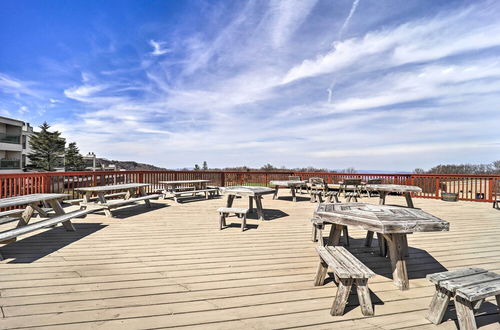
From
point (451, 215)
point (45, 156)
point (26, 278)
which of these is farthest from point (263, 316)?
point (45, 156)

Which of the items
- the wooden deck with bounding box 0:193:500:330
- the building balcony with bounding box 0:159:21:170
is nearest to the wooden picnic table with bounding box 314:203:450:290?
the wooden deck with bounding box 0:193:500:330

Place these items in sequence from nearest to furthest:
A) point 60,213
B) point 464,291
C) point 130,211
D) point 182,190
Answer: point 464,291 → point 60,213 → point 130,211 → point 182,190

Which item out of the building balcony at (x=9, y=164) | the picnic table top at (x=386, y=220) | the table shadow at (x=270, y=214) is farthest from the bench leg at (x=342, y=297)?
the building balcony at (x=9, y=164)

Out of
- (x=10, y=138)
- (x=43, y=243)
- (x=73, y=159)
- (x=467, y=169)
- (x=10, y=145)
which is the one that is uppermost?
(x=10, y=138)

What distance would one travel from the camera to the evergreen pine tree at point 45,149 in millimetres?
37156

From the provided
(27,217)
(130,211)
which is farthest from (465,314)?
(130,211)

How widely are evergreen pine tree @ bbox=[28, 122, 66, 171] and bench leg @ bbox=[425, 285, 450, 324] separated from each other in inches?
1925

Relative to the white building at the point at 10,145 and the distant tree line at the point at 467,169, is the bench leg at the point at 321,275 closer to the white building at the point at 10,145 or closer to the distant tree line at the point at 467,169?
the distant tree line at the point at 467,169

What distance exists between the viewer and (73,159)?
1745 inches

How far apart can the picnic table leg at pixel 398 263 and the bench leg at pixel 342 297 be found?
0.96 metres

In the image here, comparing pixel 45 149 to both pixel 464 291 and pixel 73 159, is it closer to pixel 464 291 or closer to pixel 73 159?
pixel 73 159

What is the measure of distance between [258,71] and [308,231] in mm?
10214

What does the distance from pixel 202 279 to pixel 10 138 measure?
A: 136ft

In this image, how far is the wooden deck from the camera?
5.98 ft
